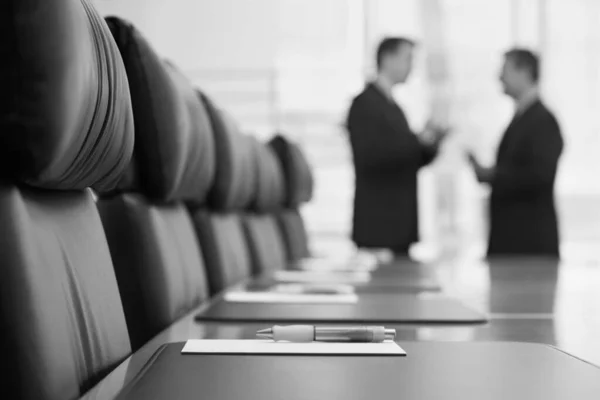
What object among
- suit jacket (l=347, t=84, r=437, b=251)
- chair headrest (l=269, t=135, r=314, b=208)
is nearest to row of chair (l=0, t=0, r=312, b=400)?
chair headrest (l=269, t=135, r=314, b=208)

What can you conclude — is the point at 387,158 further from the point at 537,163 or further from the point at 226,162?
the point at 226,162

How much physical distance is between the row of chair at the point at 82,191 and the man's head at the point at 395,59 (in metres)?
1.90

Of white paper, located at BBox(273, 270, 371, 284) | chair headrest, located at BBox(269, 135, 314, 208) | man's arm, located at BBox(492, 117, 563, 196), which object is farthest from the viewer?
man's arm, located at BBox(492, 117, 563, 196)

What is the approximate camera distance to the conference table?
0.48 m

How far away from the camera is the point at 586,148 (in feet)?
17.7

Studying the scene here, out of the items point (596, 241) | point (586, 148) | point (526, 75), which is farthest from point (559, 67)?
point (526, 75)

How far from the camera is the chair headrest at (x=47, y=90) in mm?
483

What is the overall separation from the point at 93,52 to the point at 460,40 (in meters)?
5.34

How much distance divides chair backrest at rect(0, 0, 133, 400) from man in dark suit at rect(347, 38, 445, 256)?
7.17 feet

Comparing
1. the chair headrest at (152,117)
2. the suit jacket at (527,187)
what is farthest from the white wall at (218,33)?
the chair headrest at (152,117)

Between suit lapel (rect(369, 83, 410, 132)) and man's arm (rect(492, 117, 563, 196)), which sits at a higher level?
suit lapel (rect(369, 83, 410, 132))

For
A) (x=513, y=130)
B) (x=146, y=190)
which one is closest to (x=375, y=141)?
(x=513, y=130)

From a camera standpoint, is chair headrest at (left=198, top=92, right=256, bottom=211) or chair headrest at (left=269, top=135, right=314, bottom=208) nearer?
chair headrest at (left=198, top=92, right=256, bottom=211)

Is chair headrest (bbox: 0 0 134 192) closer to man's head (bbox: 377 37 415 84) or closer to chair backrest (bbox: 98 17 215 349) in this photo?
chair backrest (bbox: 98 17 215 349)
